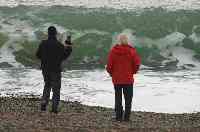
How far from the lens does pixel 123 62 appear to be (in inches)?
567

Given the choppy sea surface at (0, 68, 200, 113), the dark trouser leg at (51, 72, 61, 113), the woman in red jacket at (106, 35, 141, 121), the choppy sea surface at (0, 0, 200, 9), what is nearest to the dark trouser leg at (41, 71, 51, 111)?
the dark trouser leg at (51, 72, 61, 113)

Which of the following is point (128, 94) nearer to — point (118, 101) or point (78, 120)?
point (118, 101)

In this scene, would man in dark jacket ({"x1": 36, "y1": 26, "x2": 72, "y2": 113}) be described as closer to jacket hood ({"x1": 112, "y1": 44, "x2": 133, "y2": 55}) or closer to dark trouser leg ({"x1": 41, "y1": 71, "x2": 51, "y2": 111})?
dark trouser leg ({"x1": 41, "y1": 71, "x2": 51, "y2": 111})

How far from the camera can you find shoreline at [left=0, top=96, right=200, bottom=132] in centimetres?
1330

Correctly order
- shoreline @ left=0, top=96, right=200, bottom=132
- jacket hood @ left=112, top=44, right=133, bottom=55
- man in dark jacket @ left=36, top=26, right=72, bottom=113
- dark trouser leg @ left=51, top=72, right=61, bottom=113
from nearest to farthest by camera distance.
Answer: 1. shoreline @ left=0, top=96, right=200, bottom=132
2. jacket hood @ left=112, top=44, right=133, bottom=55
3. man in dark jacket @ left=36, top=26, right=72, bottom=113
4. dark trouser leg @ left=51, top=72, right=61, bottom=113

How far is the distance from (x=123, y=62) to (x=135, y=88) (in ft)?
37.2

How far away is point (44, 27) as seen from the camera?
43.3 meters

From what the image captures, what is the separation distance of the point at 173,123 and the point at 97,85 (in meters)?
10.8

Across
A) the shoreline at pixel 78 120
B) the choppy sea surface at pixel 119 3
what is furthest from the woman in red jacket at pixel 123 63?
the choppy sea surface at pixel 119 3

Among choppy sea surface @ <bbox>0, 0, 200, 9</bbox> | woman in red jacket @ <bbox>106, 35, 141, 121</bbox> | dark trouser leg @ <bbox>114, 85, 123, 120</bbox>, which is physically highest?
choppy sea surface @ <bbox>0, 0, 200, 9</bbox>

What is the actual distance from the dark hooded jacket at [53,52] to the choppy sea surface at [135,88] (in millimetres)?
6353

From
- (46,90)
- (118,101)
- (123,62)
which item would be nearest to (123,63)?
(123,62)

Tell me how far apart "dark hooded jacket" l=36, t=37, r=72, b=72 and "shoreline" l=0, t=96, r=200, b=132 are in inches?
46.8

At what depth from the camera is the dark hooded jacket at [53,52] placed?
48.8 ft
